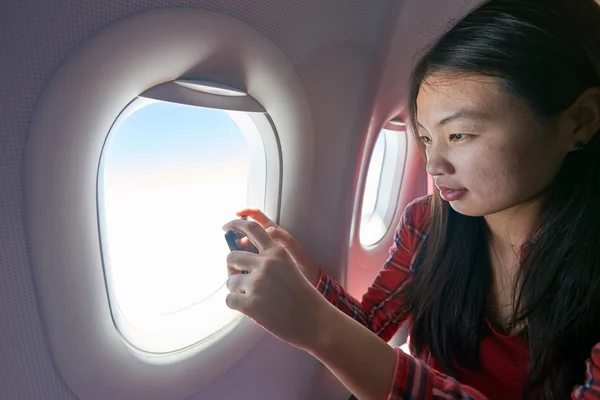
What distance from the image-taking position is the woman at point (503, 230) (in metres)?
0.57

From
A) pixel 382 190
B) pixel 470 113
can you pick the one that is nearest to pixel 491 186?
pixel 470 113

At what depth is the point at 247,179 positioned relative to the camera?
0.94m

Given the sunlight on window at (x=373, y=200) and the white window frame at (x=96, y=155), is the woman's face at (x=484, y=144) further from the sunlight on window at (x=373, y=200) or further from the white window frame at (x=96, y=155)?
the sunlight on window at (x=373, y=200)

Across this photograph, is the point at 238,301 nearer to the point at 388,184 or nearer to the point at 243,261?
the point at 243,261

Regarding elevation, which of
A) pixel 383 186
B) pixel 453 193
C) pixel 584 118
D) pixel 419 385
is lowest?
pixel 419 385

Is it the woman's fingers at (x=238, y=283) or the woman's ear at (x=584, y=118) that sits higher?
the woman's ear at (x=584, y=118)

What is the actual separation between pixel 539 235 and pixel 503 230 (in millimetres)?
84

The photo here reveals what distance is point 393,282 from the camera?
932mm

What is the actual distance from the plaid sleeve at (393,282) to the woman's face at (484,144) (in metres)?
0.25

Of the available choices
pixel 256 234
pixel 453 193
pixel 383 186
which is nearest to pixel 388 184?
pixel 383 186

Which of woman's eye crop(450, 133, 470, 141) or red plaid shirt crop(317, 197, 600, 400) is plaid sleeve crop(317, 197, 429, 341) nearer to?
red plaid shirt crop(317, 197, 600, 400)

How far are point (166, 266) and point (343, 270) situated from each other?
0.47 metres

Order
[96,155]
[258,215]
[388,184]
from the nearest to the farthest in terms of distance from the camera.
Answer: [96,155] → [258,215] → [388,184]

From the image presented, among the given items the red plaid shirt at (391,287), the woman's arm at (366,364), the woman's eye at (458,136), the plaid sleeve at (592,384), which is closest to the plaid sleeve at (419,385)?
the woman's arm at (366,364)
